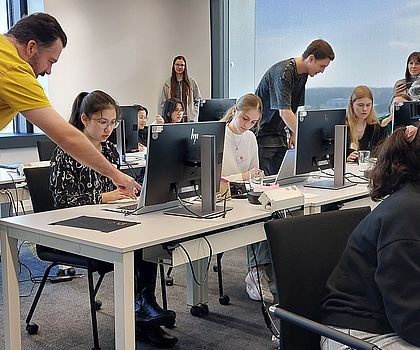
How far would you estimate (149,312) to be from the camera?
277 centimetres

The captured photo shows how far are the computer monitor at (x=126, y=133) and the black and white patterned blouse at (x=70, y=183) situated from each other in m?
1.26

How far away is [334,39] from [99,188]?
3896 mm

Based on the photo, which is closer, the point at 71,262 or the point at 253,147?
the point at 71,262

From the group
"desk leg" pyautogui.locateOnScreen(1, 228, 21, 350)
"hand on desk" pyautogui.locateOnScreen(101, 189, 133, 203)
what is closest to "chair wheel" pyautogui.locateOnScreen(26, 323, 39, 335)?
"desk leg" pyautogui.locateOnScreen(1, 228, 21, 350)

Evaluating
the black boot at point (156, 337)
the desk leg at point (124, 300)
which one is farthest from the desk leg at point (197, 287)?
the desk leg at point (124, 300)

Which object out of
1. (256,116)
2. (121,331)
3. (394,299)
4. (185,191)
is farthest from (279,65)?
(394,299)

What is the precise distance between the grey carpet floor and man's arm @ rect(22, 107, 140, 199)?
852mm

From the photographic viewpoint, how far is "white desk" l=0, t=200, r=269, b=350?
1923mm

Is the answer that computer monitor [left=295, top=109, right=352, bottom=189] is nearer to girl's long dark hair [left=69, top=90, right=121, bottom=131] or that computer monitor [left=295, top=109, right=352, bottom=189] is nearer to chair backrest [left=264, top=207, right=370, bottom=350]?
girl's long dark hair [left=69, top=90, right=121, bottom=131]

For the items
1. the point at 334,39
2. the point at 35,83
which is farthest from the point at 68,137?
the point at 334,39

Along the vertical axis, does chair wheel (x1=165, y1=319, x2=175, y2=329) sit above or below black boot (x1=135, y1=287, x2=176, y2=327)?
below

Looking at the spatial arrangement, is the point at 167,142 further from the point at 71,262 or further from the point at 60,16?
the point at 60,16

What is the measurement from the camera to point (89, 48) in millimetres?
6004

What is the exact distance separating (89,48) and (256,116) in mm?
3144
